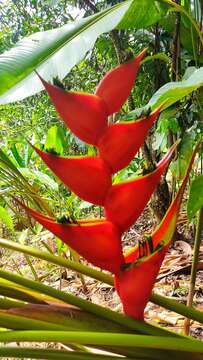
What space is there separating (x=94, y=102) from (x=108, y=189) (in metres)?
0.08

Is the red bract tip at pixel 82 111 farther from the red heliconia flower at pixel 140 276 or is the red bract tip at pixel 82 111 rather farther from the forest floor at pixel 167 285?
the forest floor at pixel 167 285

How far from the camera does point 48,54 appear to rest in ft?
1.76

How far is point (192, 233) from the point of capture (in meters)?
1.48

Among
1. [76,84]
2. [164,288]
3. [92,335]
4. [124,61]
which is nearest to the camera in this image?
[92,335]

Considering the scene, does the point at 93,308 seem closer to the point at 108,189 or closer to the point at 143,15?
the point at 108,189

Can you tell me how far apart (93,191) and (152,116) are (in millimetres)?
91

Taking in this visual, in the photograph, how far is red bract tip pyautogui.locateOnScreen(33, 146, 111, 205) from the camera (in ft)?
1.22

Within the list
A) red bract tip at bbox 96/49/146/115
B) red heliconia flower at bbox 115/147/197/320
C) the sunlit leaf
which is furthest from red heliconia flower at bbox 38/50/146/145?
the sunlit leaf

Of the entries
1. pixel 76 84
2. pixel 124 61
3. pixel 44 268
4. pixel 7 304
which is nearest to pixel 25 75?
pixel 124 61

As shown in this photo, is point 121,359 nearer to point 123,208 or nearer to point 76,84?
point 123,208

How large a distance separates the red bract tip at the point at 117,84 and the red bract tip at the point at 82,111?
0.01 meters

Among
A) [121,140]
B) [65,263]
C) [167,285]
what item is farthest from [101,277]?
[167,285]

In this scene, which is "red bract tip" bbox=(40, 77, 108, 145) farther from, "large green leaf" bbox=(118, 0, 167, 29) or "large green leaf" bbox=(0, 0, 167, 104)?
"large green leaf" bbox=(118, 0, 167, 29)

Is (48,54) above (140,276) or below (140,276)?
above
